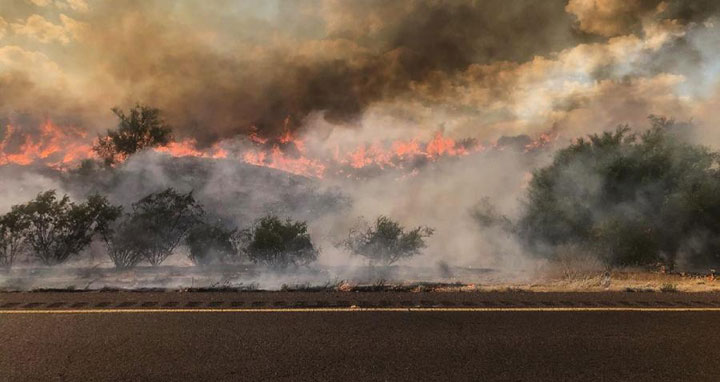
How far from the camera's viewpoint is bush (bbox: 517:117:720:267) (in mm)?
13422

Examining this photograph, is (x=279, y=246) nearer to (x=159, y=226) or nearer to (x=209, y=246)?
(x=209, y=246)

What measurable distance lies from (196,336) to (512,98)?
24.0 m

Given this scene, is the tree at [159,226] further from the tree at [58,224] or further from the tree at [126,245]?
the tree at [58,224]

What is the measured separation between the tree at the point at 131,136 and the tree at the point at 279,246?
16.5 meters

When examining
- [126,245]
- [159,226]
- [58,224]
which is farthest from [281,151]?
[58,224]

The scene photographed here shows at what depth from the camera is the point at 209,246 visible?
14633mm

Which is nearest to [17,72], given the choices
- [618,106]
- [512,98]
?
[512,98]

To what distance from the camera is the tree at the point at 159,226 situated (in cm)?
1329

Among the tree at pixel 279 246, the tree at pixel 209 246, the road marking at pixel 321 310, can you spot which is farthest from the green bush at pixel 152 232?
the road marking at pixel 321 310

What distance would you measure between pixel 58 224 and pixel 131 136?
597 inches

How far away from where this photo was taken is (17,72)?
27.2 m

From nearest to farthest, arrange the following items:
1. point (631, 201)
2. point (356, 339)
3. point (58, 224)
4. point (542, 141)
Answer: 1. point (356, 339)
2. point (58, 224)
3. point (631, 201)
4. point (542, 141)

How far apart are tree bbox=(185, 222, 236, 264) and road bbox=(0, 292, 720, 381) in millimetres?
7257

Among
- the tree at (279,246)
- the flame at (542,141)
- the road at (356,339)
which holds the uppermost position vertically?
the flame at (542,141)
